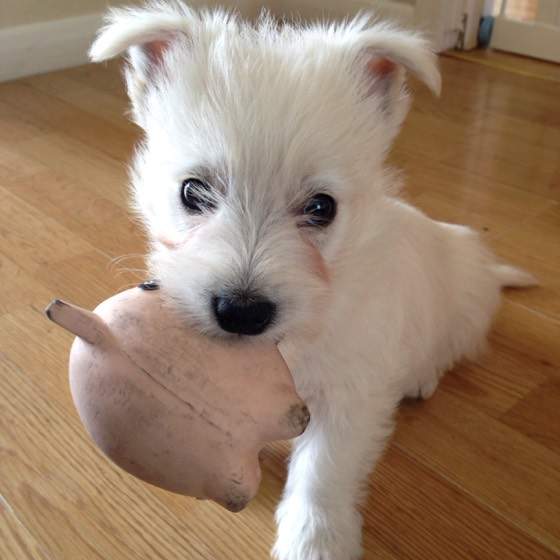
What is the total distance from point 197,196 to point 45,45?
3.16 meters

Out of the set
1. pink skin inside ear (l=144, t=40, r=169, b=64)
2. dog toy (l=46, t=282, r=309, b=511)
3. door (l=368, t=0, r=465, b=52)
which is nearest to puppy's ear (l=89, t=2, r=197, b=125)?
pink skin inside ear (l=144, t=40, r=169, b=64)

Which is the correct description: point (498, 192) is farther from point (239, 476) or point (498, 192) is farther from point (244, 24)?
point (239, 476)

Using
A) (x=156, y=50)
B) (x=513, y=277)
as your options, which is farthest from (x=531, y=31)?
(x=156, y=50)

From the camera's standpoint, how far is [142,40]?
4.35 ft

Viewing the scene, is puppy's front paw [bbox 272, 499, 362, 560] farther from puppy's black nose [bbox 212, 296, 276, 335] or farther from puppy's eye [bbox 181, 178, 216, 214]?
puppy's eye [bbox 181, 178, 216, 214]

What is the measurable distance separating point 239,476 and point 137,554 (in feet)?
1.55

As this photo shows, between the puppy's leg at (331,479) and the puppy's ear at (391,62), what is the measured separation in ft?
1.88

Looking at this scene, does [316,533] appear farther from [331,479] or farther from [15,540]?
[15,540]

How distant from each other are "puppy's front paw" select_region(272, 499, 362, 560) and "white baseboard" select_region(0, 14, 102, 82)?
3.21m

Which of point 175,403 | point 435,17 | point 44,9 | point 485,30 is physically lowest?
point 485,30

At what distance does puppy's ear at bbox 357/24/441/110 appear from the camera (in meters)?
1.28

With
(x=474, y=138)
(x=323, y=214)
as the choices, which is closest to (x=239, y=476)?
(x=323, y=214)

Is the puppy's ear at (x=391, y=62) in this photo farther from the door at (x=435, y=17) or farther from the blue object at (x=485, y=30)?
the blue object at (x=485, y=30)

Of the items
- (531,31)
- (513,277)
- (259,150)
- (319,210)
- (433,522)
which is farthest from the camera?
(531,31)
